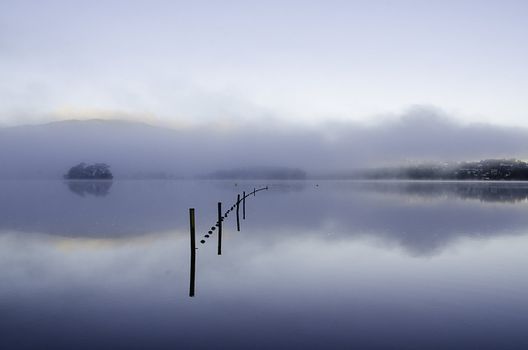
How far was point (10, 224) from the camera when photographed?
3938cm

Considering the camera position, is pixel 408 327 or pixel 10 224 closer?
pixel 408 327

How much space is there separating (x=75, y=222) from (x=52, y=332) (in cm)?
3180

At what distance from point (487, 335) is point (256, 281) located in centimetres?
994

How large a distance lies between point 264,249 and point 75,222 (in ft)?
79.2

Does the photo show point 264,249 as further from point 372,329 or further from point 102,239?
point 372,329

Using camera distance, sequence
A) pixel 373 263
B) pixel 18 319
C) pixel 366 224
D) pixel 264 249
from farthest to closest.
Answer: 1. pixel 366 224
2. pixel 264 249
3. pixel 373 263
4. pixel 18 319

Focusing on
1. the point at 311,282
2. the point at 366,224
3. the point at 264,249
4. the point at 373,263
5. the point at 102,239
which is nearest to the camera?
the point at 311,282

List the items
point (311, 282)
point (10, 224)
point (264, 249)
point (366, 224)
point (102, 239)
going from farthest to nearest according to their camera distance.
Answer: point (366, 224), point (10, 224), point (102, 239), point (264, 249), point (311, 282)

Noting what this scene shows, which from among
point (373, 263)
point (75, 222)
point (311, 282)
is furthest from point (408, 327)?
point (75, 222)

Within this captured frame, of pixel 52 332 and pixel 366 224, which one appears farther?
pixel 366 224

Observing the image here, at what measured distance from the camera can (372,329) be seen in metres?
12.8

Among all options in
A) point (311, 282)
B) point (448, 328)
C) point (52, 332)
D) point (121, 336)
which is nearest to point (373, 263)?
point (311, 282)

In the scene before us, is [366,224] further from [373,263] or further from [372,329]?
[372,329]

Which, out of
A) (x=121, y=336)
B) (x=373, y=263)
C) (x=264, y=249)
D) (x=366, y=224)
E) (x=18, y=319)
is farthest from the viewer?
(x=366, y=224)
